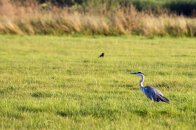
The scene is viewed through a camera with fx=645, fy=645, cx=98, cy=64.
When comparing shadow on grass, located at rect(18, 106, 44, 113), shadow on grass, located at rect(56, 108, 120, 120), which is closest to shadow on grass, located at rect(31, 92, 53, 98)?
shadow on grass, located at rect(18, 106, 44, 113)

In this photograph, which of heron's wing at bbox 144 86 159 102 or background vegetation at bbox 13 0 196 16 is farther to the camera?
background vegetation at bbox 13 0 196 16

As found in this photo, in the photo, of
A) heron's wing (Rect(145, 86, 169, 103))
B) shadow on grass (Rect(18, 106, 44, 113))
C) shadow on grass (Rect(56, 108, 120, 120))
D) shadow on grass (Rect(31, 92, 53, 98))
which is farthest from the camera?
shadow on grass (Rect(31, 92, 53, 98))

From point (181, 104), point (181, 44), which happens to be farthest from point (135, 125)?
point (181, 44)

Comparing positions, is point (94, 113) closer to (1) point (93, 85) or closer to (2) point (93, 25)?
(1) point (93, 85)

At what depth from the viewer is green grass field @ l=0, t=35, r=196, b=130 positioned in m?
8.65

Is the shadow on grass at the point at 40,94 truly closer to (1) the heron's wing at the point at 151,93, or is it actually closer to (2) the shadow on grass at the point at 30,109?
A: (2) the shadow on grass at the point at 30,109

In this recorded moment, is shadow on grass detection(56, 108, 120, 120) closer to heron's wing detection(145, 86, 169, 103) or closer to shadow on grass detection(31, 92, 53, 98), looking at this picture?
heron's wing detection(145, 86, 169, 103)

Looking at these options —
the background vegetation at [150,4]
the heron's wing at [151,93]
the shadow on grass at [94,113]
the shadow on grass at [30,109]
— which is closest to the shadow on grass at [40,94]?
the shadow on grass at [30,109]

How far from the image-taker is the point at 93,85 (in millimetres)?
12023

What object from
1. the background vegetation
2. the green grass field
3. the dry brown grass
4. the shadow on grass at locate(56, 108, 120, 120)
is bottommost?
the background vegetation

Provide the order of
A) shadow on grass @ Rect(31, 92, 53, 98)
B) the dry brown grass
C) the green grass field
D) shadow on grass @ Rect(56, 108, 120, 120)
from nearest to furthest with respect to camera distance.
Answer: the green grass field < shadow on grass @ Rect(56, 108, 120, 120) < shadow on grass @ Rect(31, 92, 53, 98) < the dry brown grass

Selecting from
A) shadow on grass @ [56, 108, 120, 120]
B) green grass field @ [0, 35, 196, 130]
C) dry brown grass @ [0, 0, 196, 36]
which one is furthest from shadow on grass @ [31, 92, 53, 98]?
dry brown grass @ [0, 0, 196, 36]

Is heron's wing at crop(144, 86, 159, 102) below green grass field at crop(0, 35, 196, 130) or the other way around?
the other way around

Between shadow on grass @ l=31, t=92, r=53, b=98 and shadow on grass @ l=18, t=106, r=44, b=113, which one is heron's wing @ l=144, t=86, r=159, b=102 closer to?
shadow on grass @ l=18, t=106, r=44, b=113
